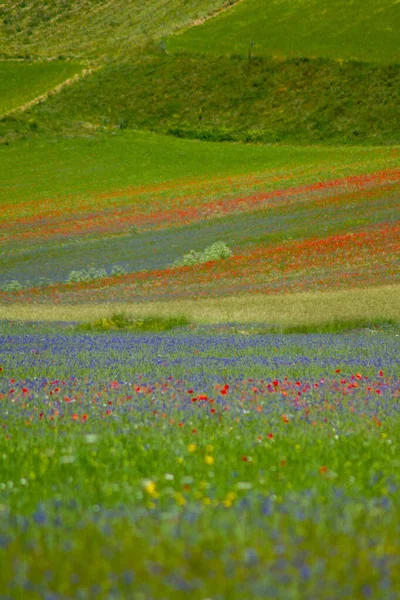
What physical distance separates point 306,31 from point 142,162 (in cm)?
2815

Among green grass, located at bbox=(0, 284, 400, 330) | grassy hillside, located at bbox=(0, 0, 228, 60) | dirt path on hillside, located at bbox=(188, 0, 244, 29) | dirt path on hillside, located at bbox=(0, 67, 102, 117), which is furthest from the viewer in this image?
grassy hillside, located at bbox=(0, 0, 228, 60)

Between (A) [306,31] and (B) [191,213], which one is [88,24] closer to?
(A) [306,31]

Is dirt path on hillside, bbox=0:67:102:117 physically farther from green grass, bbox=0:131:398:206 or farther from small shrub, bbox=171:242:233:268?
small shrub, bbox=171:242:233:268

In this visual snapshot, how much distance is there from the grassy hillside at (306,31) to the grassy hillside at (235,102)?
1833 mm

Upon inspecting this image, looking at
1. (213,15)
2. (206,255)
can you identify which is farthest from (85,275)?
(213,15)

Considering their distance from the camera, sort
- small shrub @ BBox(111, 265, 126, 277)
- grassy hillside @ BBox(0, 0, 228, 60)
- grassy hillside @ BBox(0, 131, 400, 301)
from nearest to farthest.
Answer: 1. grassy hillside @ BBox(0, 131, 400, 301)
2. small shrub @ BBox(111, 265, 126, 277)
3. grassy hillside @ BBox(0, 0, 228, 60)

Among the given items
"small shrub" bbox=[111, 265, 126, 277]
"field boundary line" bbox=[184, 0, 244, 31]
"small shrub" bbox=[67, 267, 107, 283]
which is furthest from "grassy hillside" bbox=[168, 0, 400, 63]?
"small shrub" bbox=[67, 267, 107, 283]

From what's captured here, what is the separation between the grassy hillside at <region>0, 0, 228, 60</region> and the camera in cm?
9369

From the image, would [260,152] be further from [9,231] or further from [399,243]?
[399,243]

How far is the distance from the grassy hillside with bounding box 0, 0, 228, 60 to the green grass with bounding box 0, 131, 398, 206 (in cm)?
2296

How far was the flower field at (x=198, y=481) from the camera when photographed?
3.24 m

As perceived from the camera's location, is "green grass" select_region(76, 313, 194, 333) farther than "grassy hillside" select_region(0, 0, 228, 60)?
No

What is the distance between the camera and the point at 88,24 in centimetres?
10325

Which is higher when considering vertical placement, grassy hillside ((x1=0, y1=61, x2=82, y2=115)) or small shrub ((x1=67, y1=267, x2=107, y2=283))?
grassy hillside ((x1=0, y1=61, x2=82, y2=115))
